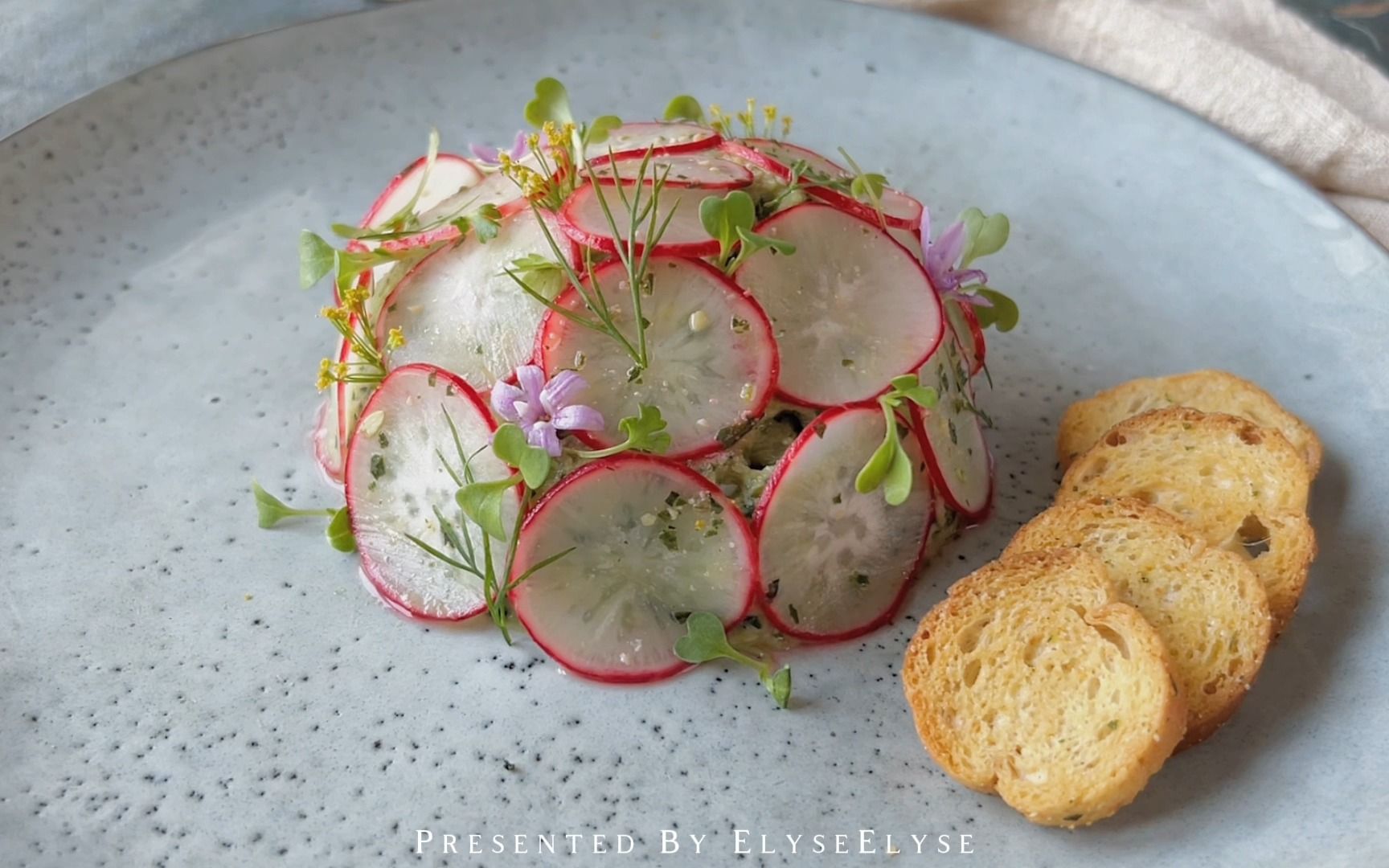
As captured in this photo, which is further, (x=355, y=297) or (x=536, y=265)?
(x=355, y=297)

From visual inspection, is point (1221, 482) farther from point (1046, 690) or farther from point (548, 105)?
point (548, 105)

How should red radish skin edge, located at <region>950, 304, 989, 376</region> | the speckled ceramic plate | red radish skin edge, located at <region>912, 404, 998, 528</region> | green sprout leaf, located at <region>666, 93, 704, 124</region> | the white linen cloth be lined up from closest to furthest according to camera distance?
the speckled ceramic plate → red radish skin edge, located at <region>912, 404, 998, 528</region> → red radish skin edge, located at <region>950, 304, 989, 376</region> → green sprout leaf, located at <region>666, 93, 704, 124</region> → the white linen cloth

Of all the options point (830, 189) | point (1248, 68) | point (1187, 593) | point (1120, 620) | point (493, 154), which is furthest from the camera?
point (1248, 68)

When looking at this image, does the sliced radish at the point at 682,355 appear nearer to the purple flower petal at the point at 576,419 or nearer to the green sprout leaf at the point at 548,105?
the purple flower petal at the point at 576,419

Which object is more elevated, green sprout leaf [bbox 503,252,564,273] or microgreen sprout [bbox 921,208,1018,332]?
microgreen sprout [bbox 921,208,1018,332]

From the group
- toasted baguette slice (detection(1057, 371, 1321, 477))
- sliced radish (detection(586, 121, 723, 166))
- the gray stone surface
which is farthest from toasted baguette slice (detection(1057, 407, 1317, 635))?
the gray stone surface

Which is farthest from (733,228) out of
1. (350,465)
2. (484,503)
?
(350,465)

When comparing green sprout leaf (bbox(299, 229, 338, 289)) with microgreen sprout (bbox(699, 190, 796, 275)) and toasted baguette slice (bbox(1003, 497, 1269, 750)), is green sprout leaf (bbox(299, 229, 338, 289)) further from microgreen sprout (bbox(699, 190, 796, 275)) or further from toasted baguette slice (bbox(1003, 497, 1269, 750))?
toasted baguette slice (bbox(1003, 497, 1269, 750))

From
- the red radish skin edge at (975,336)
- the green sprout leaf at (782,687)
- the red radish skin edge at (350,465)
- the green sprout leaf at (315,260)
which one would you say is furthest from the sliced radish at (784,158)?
the green sprout leaf at (782,687)
